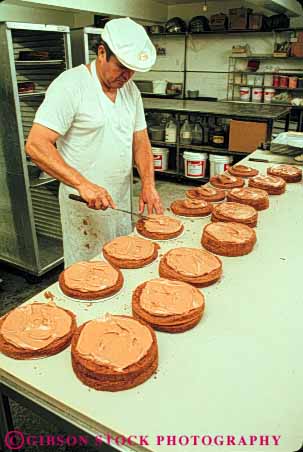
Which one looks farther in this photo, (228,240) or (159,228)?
(159,228)

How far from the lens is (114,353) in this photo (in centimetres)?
94

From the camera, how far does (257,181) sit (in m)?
2.21

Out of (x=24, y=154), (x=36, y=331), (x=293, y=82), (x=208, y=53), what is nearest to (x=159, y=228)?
(x=36, y=331)

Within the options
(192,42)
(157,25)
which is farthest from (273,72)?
(157,25)

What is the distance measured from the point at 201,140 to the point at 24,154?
280cm

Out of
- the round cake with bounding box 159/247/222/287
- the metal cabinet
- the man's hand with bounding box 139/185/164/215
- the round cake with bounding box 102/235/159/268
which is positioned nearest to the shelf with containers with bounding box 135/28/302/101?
the metal cabinet

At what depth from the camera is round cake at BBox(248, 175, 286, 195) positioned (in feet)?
7.14

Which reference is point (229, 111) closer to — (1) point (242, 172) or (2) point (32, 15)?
(1) point (242, 172)

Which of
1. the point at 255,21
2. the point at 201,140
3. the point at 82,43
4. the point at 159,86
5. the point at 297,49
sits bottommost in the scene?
the point at 201,140

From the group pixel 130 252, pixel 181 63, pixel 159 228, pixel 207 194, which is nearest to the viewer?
pixel 130 252

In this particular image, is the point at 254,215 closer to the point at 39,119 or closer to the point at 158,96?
the point at 39,119

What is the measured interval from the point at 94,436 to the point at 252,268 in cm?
83

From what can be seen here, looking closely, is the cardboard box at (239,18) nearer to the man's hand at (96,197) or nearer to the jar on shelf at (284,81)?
the jar on shelf at (284,81)

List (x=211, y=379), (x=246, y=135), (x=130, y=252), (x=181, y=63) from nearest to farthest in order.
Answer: (x=211, y=379) < (x=130, y=252) < (x=246, y=135) < (x=181, y=63)
